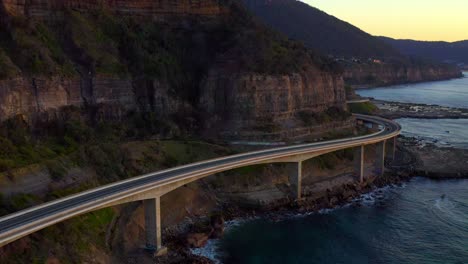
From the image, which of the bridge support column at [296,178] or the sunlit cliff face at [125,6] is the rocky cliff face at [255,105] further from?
the sunlit cliff face at [125,6]

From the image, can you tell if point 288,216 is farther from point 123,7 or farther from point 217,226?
point 123,7

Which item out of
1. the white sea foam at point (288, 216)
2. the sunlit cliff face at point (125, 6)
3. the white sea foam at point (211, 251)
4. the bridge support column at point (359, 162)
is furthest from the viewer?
the bridge support column at point (359, 162)

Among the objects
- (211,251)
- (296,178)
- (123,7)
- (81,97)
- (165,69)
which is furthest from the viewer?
(123,7)

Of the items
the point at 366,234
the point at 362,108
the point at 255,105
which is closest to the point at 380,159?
the point at 255,105

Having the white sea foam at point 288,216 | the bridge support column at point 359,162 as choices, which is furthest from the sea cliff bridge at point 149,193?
the white sea foam at point 288,216

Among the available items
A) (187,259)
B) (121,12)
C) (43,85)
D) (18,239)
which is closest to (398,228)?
(187,259)

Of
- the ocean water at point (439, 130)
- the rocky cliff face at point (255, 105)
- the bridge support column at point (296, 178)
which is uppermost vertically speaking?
the rocky cliff face at point (255, 105)
